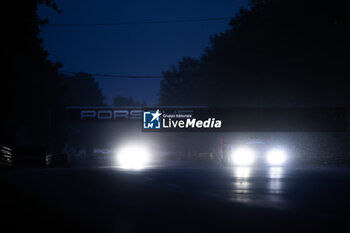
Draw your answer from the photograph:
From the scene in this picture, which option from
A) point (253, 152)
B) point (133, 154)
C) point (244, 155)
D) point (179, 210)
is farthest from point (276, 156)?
point (179, 210)

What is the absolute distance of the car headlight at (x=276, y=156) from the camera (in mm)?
42781

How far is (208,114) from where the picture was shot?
168ft

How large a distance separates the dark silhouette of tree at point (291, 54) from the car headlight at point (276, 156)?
9859mm

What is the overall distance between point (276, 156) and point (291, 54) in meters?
14.9

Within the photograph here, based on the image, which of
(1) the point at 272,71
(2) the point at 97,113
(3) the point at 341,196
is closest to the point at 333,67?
(1) the point at 272,71

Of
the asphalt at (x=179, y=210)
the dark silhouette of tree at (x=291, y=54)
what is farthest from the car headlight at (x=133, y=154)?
the asphalt at (x=179, y=210)

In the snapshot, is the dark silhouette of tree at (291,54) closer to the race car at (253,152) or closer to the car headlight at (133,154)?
the race car at (253,152)

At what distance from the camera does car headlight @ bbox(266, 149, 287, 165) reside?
140 ft

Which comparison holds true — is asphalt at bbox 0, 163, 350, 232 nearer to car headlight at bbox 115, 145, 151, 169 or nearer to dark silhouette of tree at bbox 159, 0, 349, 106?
dark silhouette of tree at bbox 159, 0, 349, 106

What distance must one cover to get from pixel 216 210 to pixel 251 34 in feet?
176

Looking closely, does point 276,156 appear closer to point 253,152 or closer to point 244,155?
point 253,152

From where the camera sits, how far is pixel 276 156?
43.5m

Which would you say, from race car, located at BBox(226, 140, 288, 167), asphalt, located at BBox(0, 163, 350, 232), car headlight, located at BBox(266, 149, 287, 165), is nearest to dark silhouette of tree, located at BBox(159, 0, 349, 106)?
car headlight, located at BBox(266, 149, 287, 165)

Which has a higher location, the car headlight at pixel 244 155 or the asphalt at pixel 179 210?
the car headlight at pixel 244 155
